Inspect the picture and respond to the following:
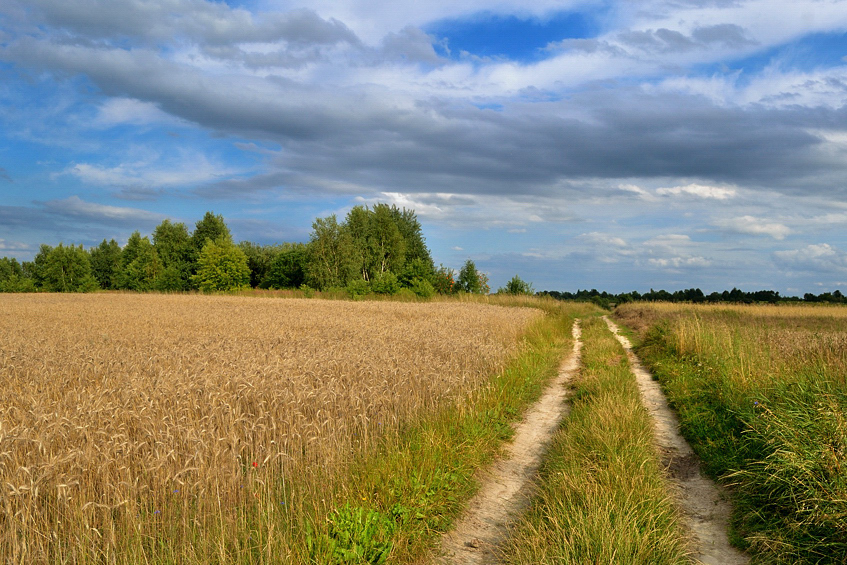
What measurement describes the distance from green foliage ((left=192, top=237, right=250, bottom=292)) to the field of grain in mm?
56740

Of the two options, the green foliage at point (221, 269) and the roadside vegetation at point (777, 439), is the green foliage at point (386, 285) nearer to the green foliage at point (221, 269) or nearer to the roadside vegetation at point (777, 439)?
the green foliage at point (221, 269)

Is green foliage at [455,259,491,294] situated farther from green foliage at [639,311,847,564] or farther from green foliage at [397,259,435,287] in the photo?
green foliage at [639,311,847,564]

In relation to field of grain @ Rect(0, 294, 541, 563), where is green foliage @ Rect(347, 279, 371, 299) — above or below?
above

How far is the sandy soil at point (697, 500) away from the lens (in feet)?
16.5

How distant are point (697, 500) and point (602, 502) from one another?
2169 mm

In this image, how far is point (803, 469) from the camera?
5.49m

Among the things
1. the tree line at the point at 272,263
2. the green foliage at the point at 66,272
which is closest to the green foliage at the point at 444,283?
the tree line at the point at 272,263

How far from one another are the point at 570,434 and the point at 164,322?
53.2ft

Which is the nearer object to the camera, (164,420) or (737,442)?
(164,420)

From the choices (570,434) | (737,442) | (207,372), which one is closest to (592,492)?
(570,434)

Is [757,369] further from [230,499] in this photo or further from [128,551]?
[128,551]

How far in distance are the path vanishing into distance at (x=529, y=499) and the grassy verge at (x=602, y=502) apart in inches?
10.4

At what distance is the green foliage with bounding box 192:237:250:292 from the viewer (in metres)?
64.7

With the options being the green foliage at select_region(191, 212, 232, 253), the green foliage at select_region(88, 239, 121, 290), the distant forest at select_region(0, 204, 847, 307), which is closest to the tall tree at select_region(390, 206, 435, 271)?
the distant forest at select_region(0, 204, 847, 307)
